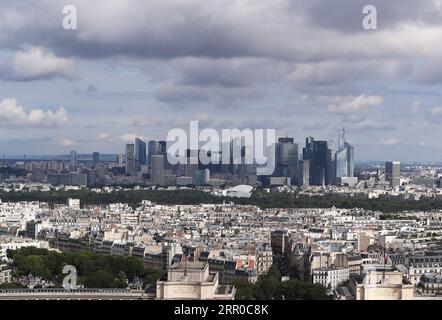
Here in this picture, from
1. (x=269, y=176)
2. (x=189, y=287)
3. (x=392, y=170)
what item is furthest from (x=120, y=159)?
(x=189, y=287)

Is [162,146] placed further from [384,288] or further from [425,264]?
[425,264]

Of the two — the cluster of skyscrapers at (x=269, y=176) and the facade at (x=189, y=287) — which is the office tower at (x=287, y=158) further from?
the facade at (x=189, y=287)

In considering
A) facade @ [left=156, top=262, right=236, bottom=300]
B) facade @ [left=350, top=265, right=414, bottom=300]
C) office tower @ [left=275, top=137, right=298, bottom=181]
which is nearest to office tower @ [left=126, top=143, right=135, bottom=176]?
office tower @ [left=275, top=137, right=298, bottom=181]

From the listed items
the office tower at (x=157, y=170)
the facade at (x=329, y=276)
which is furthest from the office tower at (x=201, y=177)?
the facade at (x=329, y=276)

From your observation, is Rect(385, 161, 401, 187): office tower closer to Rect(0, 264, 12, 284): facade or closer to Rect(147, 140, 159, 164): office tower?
Rect(147, 140, 159, 164): office tower

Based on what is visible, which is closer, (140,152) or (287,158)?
(140,152)
